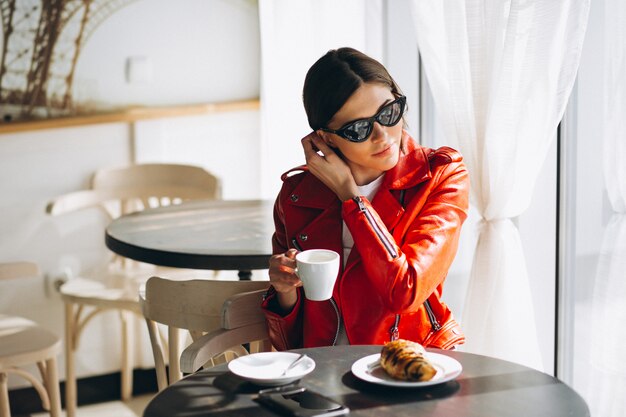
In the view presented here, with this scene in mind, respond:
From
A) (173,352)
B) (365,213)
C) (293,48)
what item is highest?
(293,48)

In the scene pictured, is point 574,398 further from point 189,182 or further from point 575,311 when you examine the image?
point 189,182

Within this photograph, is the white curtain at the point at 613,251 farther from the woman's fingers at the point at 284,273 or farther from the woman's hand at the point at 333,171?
the woman's fingers at the point at 284,273

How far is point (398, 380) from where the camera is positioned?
142 cm

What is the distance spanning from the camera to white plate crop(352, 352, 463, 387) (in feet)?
4.58

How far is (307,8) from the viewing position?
3.53 meters

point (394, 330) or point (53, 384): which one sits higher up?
point (394, 330)

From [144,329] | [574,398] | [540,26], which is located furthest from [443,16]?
[144,329]

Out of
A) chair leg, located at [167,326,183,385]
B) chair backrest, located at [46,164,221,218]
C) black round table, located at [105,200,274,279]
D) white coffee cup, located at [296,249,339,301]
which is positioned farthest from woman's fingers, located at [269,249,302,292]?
chair backrest, located at [46,164,221,218]

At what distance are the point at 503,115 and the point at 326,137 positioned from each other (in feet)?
1.82

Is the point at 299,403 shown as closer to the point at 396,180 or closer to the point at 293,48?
the point at 396,180

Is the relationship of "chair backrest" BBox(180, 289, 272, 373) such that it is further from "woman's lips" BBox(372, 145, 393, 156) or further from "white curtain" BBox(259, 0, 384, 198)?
"white curtain" BBox(259, 0, 384, 198)

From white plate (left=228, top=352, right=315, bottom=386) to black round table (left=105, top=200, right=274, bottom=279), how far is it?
0.88 meters

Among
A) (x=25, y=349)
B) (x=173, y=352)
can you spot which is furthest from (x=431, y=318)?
(x=25, y=349)

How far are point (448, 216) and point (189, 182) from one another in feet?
6.52
